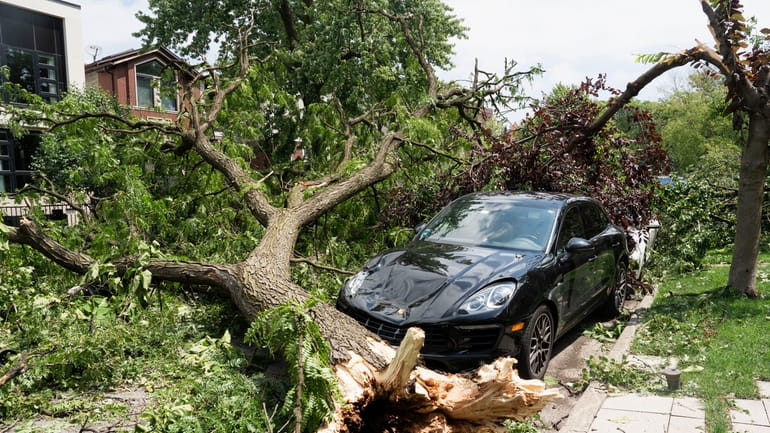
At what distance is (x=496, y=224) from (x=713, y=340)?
2572 mm

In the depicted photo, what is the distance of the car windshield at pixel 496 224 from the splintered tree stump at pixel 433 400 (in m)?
2.27

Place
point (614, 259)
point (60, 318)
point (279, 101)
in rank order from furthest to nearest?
point (279, 101) → point (614, 259) → point (60, 318)

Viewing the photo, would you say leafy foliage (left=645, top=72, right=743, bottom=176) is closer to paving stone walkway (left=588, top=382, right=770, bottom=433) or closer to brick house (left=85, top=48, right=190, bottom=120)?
brick house (left=85, top=48, right=190, bottom=120)

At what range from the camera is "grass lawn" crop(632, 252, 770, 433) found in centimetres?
468

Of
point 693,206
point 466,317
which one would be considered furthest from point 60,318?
point 693,206

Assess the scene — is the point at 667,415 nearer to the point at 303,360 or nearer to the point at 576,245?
the point at 576,245

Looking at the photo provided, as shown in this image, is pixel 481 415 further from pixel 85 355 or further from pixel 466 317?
pixel 85 355

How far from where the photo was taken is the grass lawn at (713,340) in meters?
4.68

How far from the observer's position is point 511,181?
8.66m

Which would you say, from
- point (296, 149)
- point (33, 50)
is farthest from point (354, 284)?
point (33, 50)

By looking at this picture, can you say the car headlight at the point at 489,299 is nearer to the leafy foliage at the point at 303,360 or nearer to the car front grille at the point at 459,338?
the car front grille at the point at 459,338

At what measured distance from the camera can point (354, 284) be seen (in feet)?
18.1

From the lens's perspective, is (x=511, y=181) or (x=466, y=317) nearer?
(x=466, y=317)

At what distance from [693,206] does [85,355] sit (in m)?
9.01
